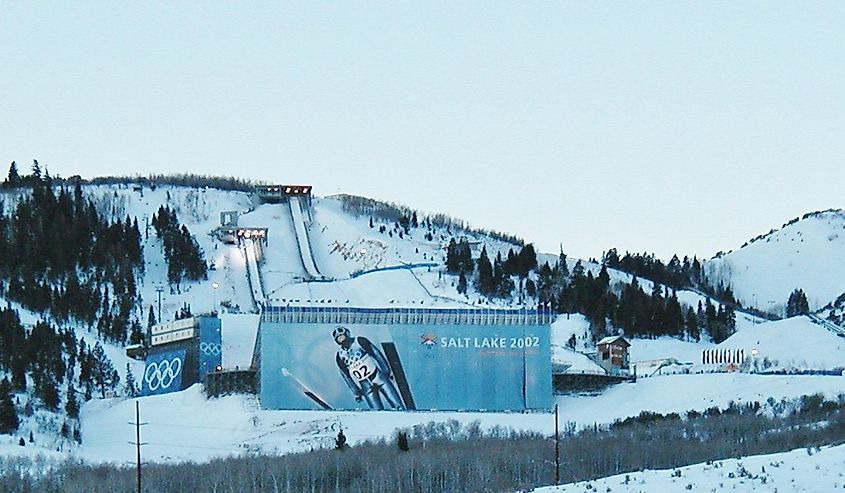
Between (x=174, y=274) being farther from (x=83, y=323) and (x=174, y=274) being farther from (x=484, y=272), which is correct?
(x=484, y=272)

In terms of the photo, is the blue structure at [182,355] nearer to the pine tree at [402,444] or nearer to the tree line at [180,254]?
the tree line at [180,254]

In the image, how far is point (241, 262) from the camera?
109562 mm

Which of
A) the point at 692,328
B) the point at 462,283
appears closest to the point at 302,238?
the point at 462,283

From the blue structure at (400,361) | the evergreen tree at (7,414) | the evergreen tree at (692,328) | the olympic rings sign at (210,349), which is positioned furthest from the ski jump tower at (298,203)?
the evergreen tree at (7,414)

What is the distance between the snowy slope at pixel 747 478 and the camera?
27.1 metres

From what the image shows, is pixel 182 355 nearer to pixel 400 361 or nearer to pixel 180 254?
pixel 400 361

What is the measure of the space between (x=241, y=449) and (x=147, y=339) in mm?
21166

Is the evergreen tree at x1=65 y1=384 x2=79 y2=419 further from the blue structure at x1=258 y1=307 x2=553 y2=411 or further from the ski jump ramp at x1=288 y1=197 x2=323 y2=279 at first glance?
the ski jump ramp at x1=288 y1=197 x2=323 y2=279

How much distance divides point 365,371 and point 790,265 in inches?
3595

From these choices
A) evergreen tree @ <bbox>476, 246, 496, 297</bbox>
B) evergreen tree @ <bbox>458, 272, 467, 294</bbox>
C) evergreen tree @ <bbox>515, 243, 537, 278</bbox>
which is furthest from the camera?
evergreen tree @ <bbox>515, 243, 537, 278</bbox>

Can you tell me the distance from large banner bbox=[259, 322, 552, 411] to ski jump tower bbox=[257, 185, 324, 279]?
38436 millimetres

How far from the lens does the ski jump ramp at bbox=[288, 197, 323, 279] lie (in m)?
110

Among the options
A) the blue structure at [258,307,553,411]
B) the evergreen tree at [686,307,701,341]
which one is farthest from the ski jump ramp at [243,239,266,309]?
the evergreen tree at [686,307,701,341]

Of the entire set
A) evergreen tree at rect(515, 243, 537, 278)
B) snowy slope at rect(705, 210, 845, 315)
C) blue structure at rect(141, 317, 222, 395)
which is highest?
snowy slope at rect(705, 210, 845, 315)
